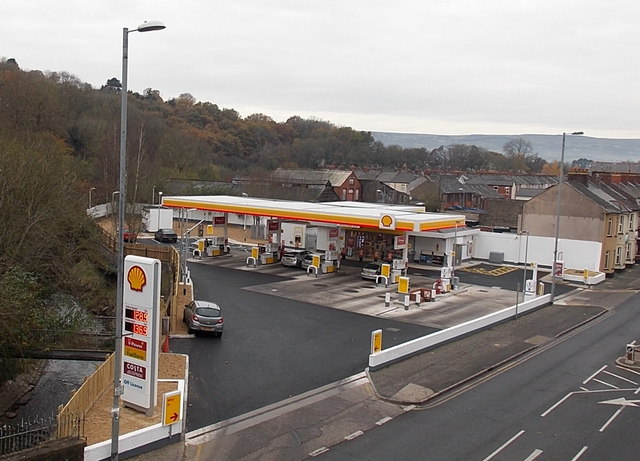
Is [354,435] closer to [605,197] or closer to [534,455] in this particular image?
[534,455]

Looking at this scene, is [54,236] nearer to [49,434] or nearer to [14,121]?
[49,434]

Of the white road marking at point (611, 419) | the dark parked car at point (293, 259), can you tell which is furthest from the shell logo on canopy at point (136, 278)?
the dark parked car at point (293, 259)

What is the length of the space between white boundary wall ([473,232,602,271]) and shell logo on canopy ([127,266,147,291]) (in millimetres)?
34587

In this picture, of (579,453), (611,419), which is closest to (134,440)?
(579,453)

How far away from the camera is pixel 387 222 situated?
116 feet

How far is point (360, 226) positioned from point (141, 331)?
2340 cm

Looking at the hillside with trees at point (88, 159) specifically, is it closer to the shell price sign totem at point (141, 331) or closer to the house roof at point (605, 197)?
the shell price sign totem at point (141, 331)

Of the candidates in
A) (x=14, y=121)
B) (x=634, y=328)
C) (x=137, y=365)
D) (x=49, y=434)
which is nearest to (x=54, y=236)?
(x=137, y=365)

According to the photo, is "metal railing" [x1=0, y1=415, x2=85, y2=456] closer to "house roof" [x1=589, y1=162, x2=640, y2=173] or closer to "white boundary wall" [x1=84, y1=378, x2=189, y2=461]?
"white boundary wall" [x1=84, y1=378, x2=189, y2=461]

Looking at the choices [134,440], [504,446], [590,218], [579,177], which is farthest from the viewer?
[579,177]

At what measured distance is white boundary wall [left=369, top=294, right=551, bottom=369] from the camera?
64.9 feet

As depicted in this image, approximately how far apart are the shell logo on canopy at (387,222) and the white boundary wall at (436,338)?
8709mm

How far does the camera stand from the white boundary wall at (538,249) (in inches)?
1709

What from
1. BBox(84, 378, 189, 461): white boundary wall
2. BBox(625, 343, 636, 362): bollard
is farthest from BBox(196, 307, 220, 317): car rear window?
BBox(625, 343, 636, 362): bollard
